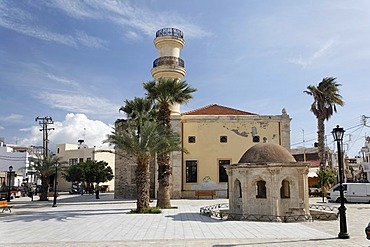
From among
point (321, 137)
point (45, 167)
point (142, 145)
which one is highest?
point (321, 137)

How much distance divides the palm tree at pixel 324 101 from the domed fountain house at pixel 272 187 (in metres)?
18.7

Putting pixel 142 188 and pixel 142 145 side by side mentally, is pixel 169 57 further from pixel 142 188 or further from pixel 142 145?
pixel 142 188

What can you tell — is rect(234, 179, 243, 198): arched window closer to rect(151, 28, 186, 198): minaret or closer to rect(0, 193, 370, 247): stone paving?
rect(0, 193, 370, 247): stone paving

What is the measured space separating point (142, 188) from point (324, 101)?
22.3 meters

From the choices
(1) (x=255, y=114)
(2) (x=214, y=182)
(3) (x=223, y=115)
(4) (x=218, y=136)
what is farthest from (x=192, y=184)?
(1) (x=255, y=114)

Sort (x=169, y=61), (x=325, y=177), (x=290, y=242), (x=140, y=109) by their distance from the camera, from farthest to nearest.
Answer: (x=169, y=61) < (x=325, y=177) < (x=140, y=109) < (x=290, y=242)

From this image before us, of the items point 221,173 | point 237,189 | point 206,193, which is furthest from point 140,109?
point 221,173

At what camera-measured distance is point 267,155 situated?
53.5 feet

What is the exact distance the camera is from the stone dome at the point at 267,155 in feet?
53.0

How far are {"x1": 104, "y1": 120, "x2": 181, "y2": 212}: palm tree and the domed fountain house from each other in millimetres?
5345

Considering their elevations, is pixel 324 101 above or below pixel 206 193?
above

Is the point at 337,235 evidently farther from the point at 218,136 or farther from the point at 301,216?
the point at 218,136

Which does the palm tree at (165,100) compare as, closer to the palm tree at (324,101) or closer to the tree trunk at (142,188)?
the tree trunk at (142,188)

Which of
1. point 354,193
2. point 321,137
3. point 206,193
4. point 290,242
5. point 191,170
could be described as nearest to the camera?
Answer: point 290,242
